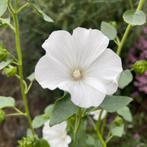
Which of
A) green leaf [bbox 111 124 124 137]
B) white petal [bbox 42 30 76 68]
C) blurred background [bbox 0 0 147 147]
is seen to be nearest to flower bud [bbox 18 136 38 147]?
white petal [bbox 42 30 76 68]

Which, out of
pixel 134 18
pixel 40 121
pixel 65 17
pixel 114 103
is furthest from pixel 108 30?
pixel 65 17

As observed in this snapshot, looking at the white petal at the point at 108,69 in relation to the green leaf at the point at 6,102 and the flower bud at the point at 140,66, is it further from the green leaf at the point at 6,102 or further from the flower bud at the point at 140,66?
the green leaf at the point at 6,102

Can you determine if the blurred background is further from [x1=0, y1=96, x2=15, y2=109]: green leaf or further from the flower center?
the flower center

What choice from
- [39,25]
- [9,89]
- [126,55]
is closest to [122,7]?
[126,55]

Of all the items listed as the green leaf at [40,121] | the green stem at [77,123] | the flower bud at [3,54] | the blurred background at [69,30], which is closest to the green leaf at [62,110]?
the green stem at [77,123]

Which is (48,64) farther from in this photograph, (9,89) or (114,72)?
(9,89)

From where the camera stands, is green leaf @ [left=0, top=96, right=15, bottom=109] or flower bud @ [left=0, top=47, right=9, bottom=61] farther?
green leaf @ [left=0, top=96, right=15, bottom=109]
